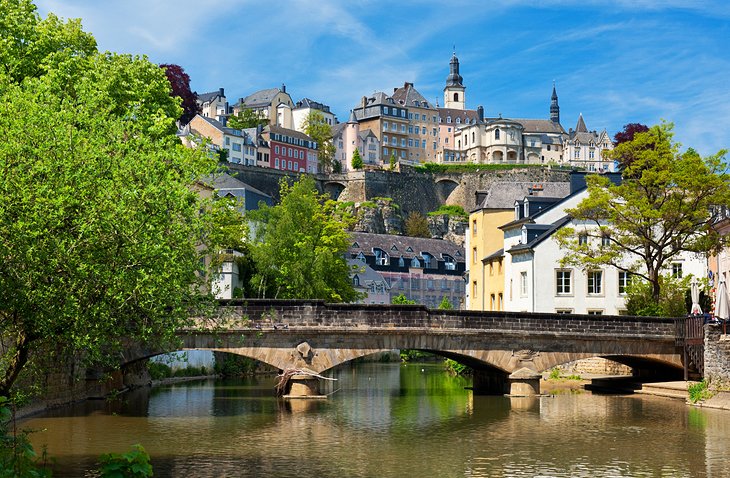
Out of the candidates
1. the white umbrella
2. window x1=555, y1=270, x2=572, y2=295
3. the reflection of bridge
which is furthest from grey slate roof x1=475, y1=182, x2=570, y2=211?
the white umbrella

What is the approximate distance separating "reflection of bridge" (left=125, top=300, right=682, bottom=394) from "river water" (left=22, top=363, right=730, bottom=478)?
1.58 meters

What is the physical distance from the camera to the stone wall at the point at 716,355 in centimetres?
3494

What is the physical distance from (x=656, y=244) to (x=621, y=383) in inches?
237

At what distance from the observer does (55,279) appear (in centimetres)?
1809

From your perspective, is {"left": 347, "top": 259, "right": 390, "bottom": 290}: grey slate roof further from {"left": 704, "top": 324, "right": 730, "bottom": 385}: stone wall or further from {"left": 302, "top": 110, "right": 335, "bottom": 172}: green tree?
{"left": 704, "top": 324, "right": 730, "bottom": 385}: stone wall

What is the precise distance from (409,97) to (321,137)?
30.5 meters

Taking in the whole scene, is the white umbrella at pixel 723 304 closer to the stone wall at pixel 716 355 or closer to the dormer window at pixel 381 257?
the stone wall at pixel 716 355

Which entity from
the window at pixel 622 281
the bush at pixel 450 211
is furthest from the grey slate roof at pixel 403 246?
the window at pixel 622 281

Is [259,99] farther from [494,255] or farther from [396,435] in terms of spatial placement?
[396,435]

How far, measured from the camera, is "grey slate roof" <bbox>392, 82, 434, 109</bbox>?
17588 cm

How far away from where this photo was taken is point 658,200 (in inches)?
1779

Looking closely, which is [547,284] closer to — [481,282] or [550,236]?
[550,236]

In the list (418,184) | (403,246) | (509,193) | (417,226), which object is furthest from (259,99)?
(509,193)

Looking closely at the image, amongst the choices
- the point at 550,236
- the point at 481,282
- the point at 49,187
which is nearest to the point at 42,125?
the point at 49,187
